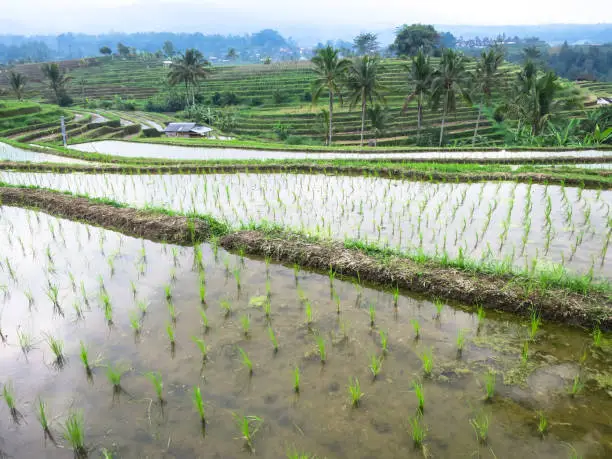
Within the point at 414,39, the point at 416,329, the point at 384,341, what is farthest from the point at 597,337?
the point at 414,39

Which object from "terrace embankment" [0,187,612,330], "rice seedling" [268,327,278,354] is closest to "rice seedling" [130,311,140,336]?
"rice seedling" [268,327,278,354]

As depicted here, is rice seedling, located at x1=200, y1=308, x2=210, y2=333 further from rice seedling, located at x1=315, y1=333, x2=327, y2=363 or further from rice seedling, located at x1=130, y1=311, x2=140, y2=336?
rice seedling, located at x1=315, y1=333, x2=327, y2=363

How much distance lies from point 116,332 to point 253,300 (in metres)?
1.21

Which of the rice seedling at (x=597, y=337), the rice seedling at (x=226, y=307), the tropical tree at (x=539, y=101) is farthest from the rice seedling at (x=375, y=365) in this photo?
the tropical tree at (x=539, y=101)

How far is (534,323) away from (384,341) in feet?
4.06

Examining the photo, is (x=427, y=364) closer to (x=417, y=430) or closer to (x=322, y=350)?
(x=417, y=430)

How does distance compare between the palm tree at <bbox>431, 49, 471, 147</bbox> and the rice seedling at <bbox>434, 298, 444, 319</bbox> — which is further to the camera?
the palm tree at <bbox>431, 49, 471, 147</bbox>

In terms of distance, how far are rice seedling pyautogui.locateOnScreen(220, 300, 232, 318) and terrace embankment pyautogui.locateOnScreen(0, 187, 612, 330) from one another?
1.08m

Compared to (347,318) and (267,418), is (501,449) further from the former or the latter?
(347,318)

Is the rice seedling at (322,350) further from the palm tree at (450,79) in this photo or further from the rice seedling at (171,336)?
the palm tree at (450,79)

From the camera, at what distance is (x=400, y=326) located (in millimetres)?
3576

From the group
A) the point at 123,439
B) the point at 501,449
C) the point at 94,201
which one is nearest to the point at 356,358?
the point at 501,449

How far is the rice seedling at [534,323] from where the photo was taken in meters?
3.36

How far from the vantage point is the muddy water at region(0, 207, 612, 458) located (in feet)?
8.09
